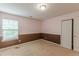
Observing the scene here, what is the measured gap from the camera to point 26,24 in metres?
5.19

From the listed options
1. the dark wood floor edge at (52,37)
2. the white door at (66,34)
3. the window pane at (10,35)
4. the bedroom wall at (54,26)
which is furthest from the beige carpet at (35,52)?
the bedroom wall at (54,26)

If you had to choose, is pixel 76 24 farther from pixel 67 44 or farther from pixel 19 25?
pixel 19 25

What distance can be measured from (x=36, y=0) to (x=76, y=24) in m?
3.15

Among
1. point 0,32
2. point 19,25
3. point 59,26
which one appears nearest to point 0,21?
point 0,32

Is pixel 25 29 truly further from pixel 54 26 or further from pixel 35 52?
pixel 35 52

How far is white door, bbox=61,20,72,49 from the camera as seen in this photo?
3.89 meters

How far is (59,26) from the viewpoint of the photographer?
183 inches

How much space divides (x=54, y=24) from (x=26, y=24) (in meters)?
1.80

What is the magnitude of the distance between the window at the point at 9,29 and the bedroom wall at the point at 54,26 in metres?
2.27

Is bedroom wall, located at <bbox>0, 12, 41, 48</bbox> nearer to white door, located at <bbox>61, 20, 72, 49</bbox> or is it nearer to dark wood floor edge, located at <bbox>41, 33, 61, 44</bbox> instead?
dark wood floor edge, located at <bbox>41, 33, 61, 44</bbox>

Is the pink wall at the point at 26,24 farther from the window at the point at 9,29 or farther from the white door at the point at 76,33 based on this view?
the white door at the point at 76,33

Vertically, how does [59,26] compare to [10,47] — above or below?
above

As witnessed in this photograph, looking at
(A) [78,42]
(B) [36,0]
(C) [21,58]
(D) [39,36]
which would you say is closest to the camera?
(C) [21,58]

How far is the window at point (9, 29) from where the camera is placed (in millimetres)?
3824
